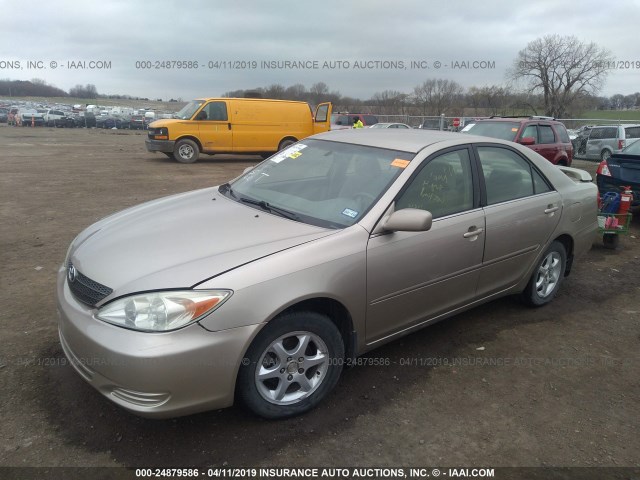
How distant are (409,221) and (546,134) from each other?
33.1ft

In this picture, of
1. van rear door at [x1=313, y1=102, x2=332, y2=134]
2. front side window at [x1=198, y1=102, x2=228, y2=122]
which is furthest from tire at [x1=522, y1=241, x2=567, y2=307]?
van rear door at [x1=313, y1=102, x2=332, y2=134]

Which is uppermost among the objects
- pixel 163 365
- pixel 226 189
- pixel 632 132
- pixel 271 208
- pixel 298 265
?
pixel 632 132

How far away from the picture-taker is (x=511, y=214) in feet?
12.3

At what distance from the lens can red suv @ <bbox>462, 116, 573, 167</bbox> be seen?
10.7m

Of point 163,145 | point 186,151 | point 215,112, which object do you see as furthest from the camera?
point 186,151

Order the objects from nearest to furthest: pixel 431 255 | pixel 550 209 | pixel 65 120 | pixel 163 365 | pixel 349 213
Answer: pixel 163 365 < pixel 349 213 < pixel 431 255 < pixel 550 209 < pixel 65 120

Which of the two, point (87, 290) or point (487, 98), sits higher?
point (487, 98)

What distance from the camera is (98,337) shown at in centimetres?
235

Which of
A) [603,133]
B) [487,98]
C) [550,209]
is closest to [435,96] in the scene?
[487,98]

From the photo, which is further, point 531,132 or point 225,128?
point 225,128

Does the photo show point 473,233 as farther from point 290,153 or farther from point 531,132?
point 531,132

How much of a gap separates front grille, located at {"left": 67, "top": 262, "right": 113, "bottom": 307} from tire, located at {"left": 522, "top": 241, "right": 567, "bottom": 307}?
11.5 ft

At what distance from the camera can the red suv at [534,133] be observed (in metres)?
10.7

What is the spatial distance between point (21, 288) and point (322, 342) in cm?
328
